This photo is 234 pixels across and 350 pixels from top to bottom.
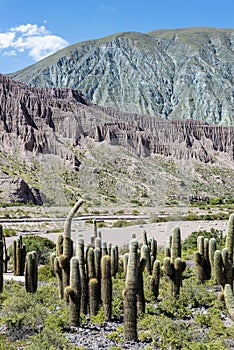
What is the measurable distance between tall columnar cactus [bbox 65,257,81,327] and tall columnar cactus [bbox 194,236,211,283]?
5907 mm

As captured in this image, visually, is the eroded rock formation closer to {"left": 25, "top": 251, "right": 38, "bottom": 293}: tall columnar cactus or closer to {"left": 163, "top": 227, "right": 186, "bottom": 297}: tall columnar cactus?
{"left": 25, "top": 251, "right": 38, "bottom": 293}: tall columnar cactus

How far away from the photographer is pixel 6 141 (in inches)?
3880

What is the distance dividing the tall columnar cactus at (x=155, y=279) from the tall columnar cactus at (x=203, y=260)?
2389 millimetres

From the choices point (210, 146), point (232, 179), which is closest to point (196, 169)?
point (232, 179)

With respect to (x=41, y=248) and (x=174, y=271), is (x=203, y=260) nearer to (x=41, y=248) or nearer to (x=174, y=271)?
(x=174, y=271)

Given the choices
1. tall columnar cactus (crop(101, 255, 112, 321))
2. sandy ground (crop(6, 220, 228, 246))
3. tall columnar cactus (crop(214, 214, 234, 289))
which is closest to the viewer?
tall columnar cactus (crop(214, 214, 234, 289))

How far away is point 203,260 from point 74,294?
631 cm

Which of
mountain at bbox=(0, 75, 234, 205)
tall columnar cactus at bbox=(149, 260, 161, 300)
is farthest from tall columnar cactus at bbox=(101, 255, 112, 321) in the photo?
mountain at bbox=(0, 75, 234, 205)

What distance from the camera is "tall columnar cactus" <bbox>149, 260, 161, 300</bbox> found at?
15250mm

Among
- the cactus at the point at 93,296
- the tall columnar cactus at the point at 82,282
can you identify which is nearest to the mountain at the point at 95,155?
the tall columnar cactus at the point at 82,282

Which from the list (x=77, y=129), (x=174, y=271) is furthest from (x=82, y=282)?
(x=77, y=129)

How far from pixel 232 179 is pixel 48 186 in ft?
195

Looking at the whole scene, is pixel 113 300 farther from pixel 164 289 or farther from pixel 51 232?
pixel 51 232

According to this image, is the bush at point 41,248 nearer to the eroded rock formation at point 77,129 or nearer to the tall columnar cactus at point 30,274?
the tall columnar cactus at point 30,274
